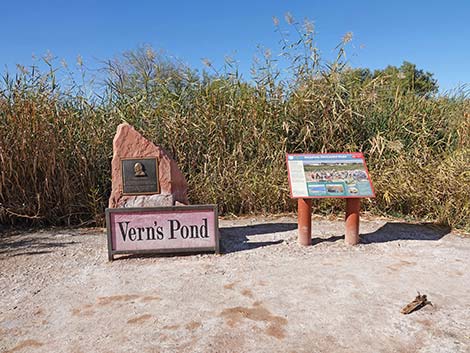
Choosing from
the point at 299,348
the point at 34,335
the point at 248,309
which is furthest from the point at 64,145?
the point at 299,348

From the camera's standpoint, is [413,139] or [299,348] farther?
[413,139]

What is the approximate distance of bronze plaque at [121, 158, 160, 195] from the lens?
344 centimetres

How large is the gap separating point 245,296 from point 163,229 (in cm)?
107

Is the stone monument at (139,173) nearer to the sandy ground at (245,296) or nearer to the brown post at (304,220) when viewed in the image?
the sandy ground at (245,296)

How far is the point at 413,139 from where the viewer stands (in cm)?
516

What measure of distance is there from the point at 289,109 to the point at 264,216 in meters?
1.50

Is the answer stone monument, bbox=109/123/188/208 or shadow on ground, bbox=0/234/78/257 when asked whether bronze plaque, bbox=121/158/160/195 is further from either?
shadow on ground, bbox=0/234/78/257

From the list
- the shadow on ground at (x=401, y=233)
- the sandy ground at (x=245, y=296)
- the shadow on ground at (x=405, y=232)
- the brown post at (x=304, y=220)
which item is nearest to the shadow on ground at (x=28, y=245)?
the sandy ground at (x=245, y=296)

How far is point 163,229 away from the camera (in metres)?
3.24

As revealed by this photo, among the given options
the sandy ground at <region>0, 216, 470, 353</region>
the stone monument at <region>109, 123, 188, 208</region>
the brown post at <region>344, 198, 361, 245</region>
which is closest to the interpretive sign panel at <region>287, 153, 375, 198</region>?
the brown post at <region>344, 198, 361, 245</region>

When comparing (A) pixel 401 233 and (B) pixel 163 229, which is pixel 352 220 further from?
(B) pixel 163 229

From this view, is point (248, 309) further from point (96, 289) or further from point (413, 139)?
point (413, 139)

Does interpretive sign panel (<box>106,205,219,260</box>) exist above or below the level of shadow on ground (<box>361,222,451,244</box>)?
above

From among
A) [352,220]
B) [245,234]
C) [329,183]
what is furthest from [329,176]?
[245,234]
